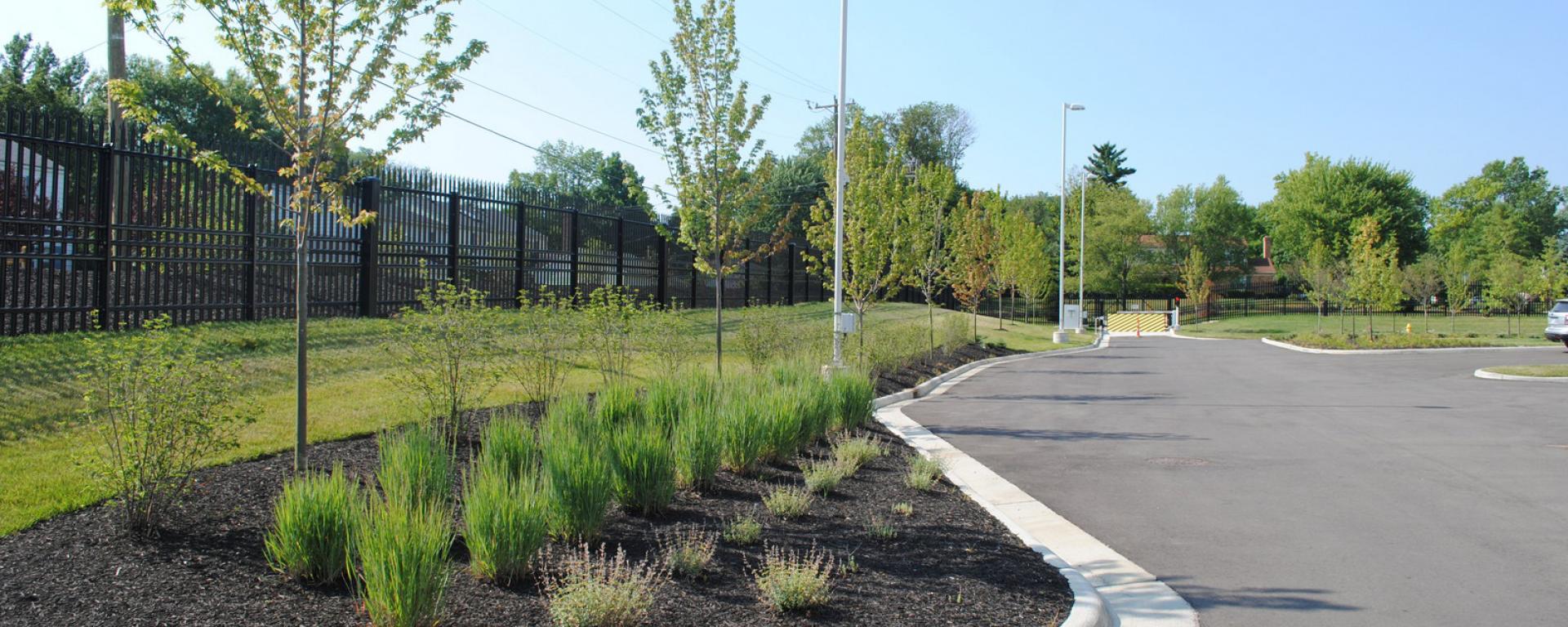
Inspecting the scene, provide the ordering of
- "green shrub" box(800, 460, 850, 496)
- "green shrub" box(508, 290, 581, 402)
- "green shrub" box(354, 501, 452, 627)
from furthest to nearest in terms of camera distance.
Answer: "green shrub" box(508, 290, 581, 402), "green shrub" box(800, 460, 850, 496), "green shrub" box(354, 501, 452, 627)

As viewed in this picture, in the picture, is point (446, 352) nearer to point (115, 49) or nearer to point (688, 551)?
→ point (688, 551)

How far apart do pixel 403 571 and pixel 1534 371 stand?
82.6ft

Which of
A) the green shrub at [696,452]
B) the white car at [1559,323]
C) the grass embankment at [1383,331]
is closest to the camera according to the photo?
the green shrub at [696,452]

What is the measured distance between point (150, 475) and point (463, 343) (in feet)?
9.11

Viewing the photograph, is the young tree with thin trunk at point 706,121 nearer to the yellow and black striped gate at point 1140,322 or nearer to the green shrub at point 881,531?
the green shrub at point 881,531

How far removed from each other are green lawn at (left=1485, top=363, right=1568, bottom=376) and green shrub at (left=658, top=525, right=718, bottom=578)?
22.4 metres

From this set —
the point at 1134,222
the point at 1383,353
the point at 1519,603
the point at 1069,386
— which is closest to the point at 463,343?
the point at 1519,603

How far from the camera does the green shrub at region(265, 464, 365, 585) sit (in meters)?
4.47

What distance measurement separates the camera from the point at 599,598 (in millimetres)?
4105

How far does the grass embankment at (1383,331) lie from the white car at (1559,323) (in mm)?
2967

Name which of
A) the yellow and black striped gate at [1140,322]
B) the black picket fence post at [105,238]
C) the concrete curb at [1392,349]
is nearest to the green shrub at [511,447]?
the black picket fence post at [105,238]

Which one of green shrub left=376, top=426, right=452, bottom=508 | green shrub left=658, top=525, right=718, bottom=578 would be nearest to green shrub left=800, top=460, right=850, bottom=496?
green shrub left=658, top=525, right=718, bottom=578

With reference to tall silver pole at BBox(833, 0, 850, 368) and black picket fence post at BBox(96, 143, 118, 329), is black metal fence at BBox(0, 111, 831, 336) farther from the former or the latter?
tall silver pole at BBox(833, 0, 850, 368)

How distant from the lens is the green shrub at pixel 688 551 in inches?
194
